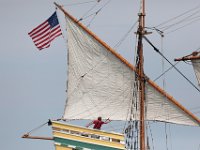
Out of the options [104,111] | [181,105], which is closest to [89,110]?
[104,111]

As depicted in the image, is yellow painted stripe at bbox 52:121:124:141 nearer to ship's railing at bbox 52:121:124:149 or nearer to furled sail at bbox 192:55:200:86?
ship's railing at bbox 52:121:124:149

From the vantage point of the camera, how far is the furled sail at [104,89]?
111m

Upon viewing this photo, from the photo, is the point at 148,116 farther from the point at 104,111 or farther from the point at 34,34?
the point at 34,34

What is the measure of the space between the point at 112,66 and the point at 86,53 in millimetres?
2829

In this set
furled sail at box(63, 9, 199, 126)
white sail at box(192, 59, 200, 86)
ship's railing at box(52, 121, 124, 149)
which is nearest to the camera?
ship's railing at box(52, 121, 124, 149)

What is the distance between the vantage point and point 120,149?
107 m

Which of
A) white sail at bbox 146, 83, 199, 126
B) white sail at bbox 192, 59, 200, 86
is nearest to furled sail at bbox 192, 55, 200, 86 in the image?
white sail at bbox 192, 59, 200, 86

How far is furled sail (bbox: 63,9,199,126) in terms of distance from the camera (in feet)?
364

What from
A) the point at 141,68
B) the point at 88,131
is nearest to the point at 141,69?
the point at 141,68

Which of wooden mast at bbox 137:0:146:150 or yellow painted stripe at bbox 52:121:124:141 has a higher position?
wooden mast at bbox 137:0:146:150

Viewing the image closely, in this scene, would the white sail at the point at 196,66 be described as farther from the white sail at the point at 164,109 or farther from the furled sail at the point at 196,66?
the white sail at the point at 164,109

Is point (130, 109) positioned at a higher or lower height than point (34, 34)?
lower

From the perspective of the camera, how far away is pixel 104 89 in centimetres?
11169

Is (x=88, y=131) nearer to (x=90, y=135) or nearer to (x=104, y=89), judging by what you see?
(x=90, y=135)
